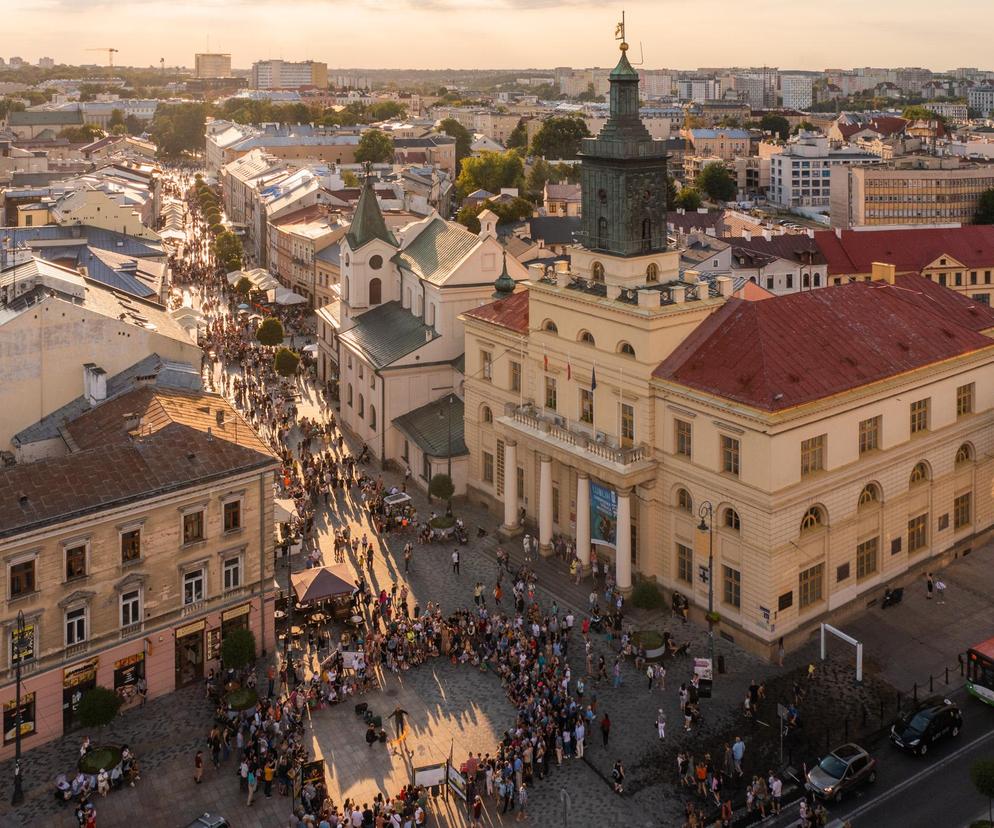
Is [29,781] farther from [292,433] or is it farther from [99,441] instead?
[292,433]

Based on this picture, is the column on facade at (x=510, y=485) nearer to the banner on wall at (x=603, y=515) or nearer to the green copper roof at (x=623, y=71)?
the banner on wall at (x=603, y=515)

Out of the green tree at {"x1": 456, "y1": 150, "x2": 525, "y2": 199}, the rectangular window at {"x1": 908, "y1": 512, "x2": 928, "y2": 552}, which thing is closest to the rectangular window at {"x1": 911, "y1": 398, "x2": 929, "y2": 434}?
the rectangular window at {"x1": 908, "y1": 512, "x2": 928, "y2": 552}

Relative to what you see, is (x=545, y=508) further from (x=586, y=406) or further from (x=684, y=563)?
(x=684, y=563)

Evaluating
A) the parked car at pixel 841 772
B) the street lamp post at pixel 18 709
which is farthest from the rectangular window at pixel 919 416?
the street lamp post at pixel 18 709

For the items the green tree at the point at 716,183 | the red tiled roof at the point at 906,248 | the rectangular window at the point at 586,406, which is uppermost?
the green tree at the point at 716,183

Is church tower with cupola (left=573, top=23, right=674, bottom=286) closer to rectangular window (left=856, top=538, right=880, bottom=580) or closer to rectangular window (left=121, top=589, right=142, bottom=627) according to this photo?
rectangular window (left=856, top=538, right=880, bottom=580)

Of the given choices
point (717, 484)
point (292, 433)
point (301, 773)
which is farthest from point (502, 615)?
point (292, 433)

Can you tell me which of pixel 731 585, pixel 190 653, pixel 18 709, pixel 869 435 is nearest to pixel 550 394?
pixel 731 585
